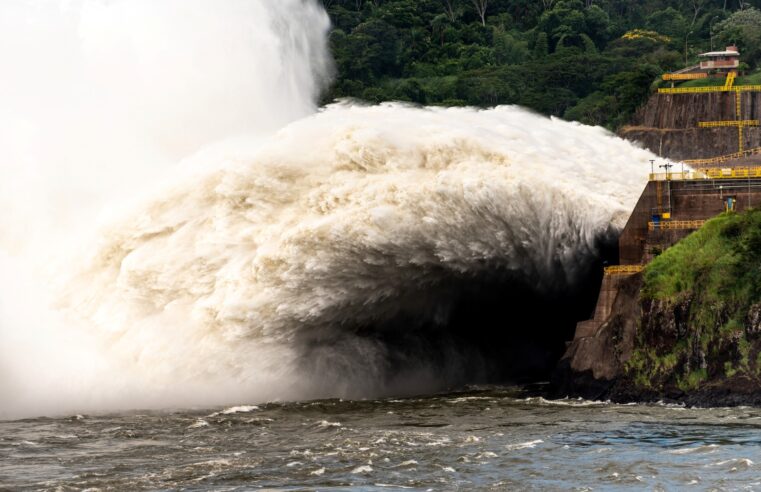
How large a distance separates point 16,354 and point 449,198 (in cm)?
1682

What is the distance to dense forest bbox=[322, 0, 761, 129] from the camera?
166m

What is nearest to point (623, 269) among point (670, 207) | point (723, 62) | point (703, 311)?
point (670, 207)

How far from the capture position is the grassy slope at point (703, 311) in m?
59.8

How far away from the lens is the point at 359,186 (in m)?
64.9

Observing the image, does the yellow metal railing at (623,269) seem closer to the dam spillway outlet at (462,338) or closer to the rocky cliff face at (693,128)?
the dam spillway outlet at (462,338)

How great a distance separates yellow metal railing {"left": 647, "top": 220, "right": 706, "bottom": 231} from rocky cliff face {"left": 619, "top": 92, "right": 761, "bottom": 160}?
248 feet

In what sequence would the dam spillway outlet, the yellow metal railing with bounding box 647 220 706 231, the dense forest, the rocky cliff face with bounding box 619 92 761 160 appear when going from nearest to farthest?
the yellow metal railing with bounding box 647 220 706 231, the dam spillway outlet, the rocky cliff face with bounding box 619 92 761 160, the dense forest

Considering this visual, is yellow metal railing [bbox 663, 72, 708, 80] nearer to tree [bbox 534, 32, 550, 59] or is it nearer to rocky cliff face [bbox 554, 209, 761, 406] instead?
tree [bbox 534, 32, 550, 59]

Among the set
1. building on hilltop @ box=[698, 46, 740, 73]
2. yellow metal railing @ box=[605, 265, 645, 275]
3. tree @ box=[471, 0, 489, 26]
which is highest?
tree @ box=[471, 0, 489, 26]

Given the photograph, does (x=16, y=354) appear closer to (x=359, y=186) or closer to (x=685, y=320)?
(x=359, y=186)

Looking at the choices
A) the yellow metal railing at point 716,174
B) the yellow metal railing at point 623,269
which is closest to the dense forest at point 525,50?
the yellow metal railing at point 716,174

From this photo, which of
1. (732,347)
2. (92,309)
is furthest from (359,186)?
(732,347)

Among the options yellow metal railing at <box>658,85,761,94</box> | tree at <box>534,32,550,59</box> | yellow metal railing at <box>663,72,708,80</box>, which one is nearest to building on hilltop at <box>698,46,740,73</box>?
yellow metal railing at <box>663,72,708,80</box>

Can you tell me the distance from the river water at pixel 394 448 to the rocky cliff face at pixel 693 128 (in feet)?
A: 274
